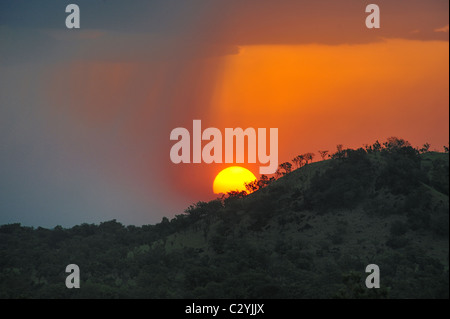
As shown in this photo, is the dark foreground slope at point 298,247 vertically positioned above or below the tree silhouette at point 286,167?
below

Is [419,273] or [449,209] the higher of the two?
[449,209]

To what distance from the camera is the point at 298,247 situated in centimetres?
8281

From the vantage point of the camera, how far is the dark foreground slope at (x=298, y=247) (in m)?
67.4

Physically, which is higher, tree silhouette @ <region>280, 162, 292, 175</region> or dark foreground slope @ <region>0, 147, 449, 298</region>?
tree silhouette @ <region>280, 162, 292, 175</region>

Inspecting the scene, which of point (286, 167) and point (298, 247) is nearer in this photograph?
point (298, 247)

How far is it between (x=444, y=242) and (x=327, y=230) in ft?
75.9

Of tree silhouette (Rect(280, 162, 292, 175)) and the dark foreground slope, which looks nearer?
the dark foreground slope

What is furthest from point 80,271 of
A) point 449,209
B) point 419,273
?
point 449,209

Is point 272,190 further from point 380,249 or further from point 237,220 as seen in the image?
point 380,249

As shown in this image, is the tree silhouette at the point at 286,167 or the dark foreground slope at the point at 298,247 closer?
the dark foreground slope at the point at 298,247

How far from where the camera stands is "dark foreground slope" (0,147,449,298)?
67375mm
